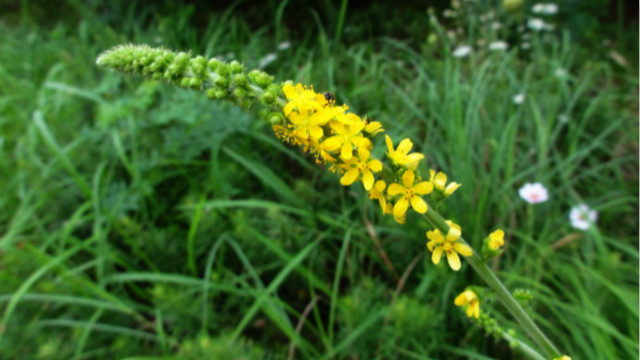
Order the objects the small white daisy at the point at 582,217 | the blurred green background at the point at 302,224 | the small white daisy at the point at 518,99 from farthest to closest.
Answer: the small white daisy at the point at 518,99 < the small white daisy at the point at 582,217 < the blurred green background at the point at 302,224

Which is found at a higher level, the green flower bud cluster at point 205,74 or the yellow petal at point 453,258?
the green flower bud cluster at point 205,74

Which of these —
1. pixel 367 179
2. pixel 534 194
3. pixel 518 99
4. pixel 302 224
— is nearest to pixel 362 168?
pixel 367 179

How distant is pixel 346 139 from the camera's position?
124 cm

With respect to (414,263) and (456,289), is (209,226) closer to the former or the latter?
(414,263)

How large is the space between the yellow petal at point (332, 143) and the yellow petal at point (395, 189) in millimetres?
184

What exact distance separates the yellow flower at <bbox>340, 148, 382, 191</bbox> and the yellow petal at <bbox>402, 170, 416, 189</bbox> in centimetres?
8

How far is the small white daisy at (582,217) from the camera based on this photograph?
2898mm

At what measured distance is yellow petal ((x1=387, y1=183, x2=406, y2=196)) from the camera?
1.27 metres

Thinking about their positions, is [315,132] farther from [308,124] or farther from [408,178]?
[408,178]

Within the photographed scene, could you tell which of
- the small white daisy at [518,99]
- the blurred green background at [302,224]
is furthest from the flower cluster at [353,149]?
the small white daisy at [518,99]

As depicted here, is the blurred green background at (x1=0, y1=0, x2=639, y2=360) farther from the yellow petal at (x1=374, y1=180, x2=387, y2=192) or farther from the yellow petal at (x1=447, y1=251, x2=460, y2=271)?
the yellow petal at (x1=374, y1=180, x2=387, y2=192)

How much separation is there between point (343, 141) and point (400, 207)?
228mm

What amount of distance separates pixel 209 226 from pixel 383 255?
1.15 meters

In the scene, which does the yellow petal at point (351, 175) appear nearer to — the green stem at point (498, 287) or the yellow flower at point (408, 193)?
the yellow flower at point (408, 193)
